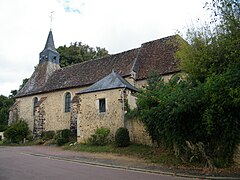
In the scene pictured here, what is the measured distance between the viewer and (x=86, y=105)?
1852cm

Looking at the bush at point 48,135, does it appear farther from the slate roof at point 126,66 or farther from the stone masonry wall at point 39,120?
the slate roof at point 126,66

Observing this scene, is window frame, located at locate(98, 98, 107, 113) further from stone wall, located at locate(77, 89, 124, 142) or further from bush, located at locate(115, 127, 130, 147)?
bush, located at locate(115, 127, 130, 147)

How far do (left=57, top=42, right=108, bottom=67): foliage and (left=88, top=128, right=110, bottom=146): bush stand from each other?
22.2 m

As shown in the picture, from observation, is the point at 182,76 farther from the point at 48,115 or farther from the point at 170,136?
the point at 48,115

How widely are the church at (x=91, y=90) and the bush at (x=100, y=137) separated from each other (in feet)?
1.69

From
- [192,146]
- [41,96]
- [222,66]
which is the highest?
[41,96]

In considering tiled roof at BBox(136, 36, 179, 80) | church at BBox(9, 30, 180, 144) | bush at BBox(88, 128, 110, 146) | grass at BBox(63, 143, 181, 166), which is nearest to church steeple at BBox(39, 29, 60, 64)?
church at BBox(9, 30, 180, 144)

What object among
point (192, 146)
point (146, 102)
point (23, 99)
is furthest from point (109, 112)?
point (23, 99)

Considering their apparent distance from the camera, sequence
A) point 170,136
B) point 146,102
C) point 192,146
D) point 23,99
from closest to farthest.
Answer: point 192,146 → point 170,136 → point 146,102 → point 23,99

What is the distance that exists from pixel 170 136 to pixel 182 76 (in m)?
7.45

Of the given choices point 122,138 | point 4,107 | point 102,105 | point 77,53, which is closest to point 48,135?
point 102,105

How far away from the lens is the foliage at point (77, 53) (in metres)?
37.5

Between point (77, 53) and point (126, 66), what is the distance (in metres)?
17.4

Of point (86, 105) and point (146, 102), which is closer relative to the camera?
point (146, 102)
